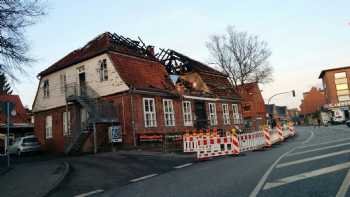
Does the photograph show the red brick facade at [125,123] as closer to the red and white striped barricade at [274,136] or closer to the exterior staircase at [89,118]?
the exterior staircase at [89,118]

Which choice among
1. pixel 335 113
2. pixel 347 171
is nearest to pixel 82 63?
pixel 347 171

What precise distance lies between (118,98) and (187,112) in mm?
7596

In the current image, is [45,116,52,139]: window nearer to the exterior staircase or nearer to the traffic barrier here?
the exterior staircase

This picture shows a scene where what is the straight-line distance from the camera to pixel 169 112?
88.3 feet

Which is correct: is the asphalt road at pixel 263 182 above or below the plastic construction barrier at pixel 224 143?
below

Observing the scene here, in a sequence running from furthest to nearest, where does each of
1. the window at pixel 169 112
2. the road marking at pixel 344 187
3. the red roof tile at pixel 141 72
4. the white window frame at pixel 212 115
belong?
the white window frame at pixel 212 115 → the window at pixel 169 112 → the red roof tile at pixel 141 72 → the road marking at pixel 344 187

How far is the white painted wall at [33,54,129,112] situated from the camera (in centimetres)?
2401

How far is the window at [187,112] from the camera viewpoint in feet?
94.3

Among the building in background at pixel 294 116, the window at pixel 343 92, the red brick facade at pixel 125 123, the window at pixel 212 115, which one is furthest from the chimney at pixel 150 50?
the building in background at pixel 294 116

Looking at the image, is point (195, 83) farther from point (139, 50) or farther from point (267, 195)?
point (267, 195)

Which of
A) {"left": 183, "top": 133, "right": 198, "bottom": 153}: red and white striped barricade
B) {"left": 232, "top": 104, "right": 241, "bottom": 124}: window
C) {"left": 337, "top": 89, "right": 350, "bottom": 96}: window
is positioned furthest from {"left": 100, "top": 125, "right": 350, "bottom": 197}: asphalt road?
{"left": 337, "top": 89, "right": 350, "bottom": 96}: window

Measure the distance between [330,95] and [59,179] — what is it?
8104 centimetres

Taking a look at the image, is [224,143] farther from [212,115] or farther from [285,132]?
[212,115]

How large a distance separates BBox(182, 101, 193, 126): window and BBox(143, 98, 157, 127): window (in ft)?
14.0
